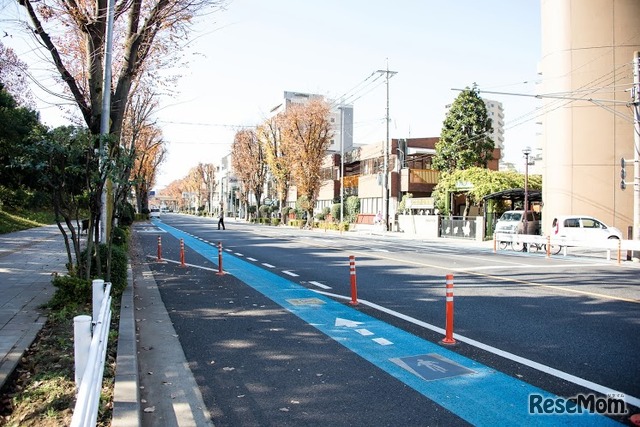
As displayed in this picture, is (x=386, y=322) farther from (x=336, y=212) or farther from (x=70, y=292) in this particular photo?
(x=336, y=212)

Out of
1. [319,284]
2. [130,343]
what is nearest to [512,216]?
[319,284]

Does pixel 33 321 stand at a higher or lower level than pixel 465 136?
lower

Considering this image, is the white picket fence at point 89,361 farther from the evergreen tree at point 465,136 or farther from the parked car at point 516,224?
the evergreen tree at point 465,136

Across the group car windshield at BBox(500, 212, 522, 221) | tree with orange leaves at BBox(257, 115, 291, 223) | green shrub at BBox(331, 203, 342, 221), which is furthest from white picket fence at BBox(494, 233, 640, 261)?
tree with orange leaves at BBox(257, 115, 291, 223)

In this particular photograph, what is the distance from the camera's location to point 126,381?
499 cm

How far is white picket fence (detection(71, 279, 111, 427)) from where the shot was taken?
2576 mm

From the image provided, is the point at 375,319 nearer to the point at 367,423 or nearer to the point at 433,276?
the point at 367,423

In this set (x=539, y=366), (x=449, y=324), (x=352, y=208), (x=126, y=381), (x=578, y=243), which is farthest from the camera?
(x=352, y=208)

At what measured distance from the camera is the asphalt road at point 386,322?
15.6ft

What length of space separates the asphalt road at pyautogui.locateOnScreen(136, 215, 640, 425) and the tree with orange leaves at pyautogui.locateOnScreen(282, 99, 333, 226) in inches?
1504

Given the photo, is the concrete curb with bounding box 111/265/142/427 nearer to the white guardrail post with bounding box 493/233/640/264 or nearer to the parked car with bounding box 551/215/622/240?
the white guardrail post with bounding box 493/233/640/264

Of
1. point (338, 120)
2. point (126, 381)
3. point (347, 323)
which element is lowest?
point (347, 323)

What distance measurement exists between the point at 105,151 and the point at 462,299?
23.6 ft

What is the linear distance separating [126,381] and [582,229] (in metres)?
24.0
